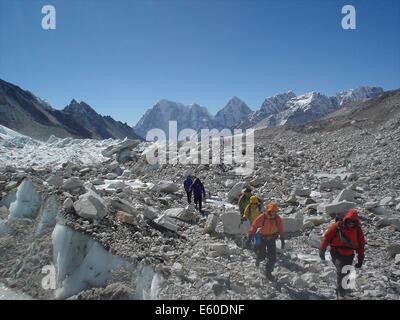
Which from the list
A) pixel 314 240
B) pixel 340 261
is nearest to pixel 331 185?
pixel 314 240

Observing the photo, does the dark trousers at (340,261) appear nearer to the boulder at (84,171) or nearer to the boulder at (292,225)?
the boulder at (292,225)

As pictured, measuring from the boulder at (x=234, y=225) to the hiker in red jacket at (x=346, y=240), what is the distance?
3344 millimetres

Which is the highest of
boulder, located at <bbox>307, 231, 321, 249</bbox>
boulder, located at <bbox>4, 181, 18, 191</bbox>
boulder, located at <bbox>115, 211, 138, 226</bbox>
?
boulder, located at <bbox>4, 181, 18, 191</bbox>

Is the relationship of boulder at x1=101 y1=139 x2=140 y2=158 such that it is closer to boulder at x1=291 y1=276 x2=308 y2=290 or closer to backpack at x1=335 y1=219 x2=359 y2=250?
boulder at x1=291 y1=276 x2=308 y2=290

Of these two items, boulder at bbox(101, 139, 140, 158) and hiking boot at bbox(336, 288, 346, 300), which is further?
boulder at bbox(101, 139, 140, 158)

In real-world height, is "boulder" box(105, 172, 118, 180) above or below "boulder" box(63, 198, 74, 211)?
above

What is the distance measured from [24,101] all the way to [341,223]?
9429cm

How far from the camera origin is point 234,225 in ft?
30.9

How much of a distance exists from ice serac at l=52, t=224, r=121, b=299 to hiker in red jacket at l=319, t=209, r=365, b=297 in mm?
3852

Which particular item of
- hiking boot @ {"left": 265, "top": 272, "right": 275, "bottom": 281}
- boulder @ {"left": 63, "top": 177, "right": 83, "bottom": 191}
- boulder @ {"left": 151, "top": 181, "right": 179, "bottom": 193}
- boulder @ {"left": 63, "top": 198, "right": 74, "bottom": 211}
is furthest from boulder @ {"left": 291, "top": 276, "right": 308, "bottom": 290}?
boulder @ {"left": 151, "top": 181, "right": 179, "bottom": 193}

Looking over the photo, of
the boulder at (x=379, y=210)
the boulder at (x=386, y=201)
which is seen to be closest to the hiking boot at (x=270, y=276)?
the boulder at (x=379, y=210)

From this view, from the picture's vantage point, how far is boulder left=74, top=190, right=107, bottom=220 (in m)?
8.64
